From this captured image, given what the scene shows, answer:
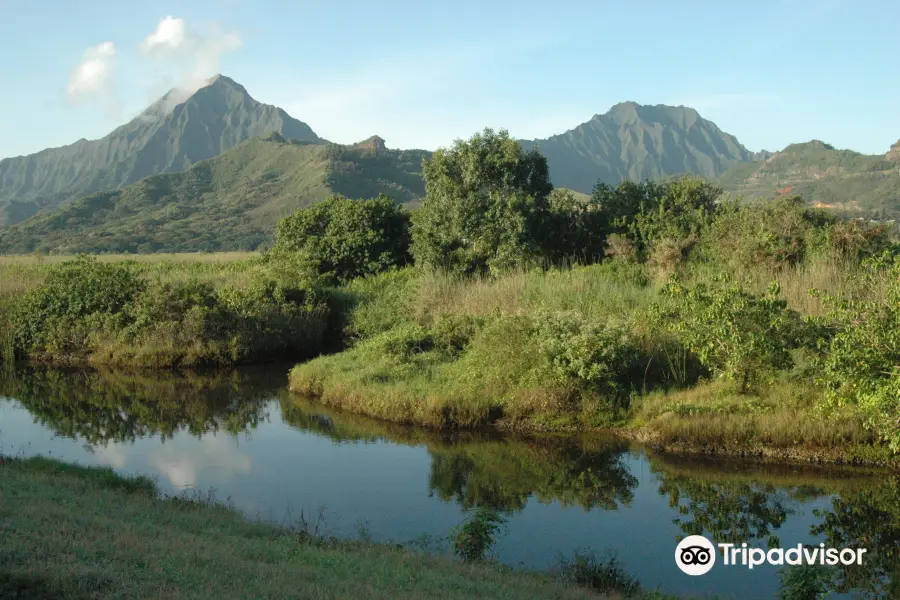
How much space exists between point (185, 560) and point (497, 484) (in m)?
7.43

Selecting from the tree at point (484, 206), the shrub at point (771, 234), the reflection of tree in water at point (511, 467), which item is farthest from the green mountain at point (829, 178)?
the reflection of tree in water at point (511, 467)

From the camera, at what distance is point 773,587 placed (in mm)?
9195

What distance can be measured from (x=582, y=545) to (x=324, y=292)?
20.7m

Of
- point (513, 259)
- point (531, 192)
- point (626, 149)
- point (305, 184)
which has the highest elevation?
point (626, 149)

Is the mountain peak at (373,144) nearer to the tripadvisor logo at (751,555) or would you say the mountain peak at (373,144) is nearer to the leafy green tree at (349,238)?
the leafy green tree at (349,238)

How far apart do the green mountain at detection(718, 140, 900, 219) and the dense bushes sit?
33.8 metres

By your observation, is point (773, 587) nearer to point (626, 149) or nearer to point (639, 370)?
point (639, 370)

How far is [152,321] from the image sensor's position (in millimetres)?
24625

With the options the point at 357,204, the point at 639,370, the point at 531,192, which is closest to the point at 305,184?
the point at 357,204

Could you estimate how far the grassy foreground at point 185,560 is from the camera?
584 cm

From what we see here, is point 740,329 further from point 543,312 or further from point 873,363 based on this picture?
point 543,312

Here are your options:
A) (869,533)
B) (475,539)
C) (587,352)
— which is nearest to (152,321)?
(587,352)

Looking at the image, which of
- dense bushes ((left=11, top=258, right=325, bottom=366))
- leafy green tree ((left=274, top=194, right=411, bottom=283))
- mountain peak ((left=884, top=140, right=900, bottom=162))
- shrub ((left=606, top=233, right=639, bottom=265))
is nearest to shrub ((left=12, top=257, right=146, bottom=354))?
dense bushes ((left=11, top=258, right=325, bottom=366))

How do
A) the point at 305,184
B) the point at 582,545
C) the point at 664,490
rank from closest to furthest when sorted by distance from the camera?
the point at 582,545
the point at 664,490
the point at 305,184
